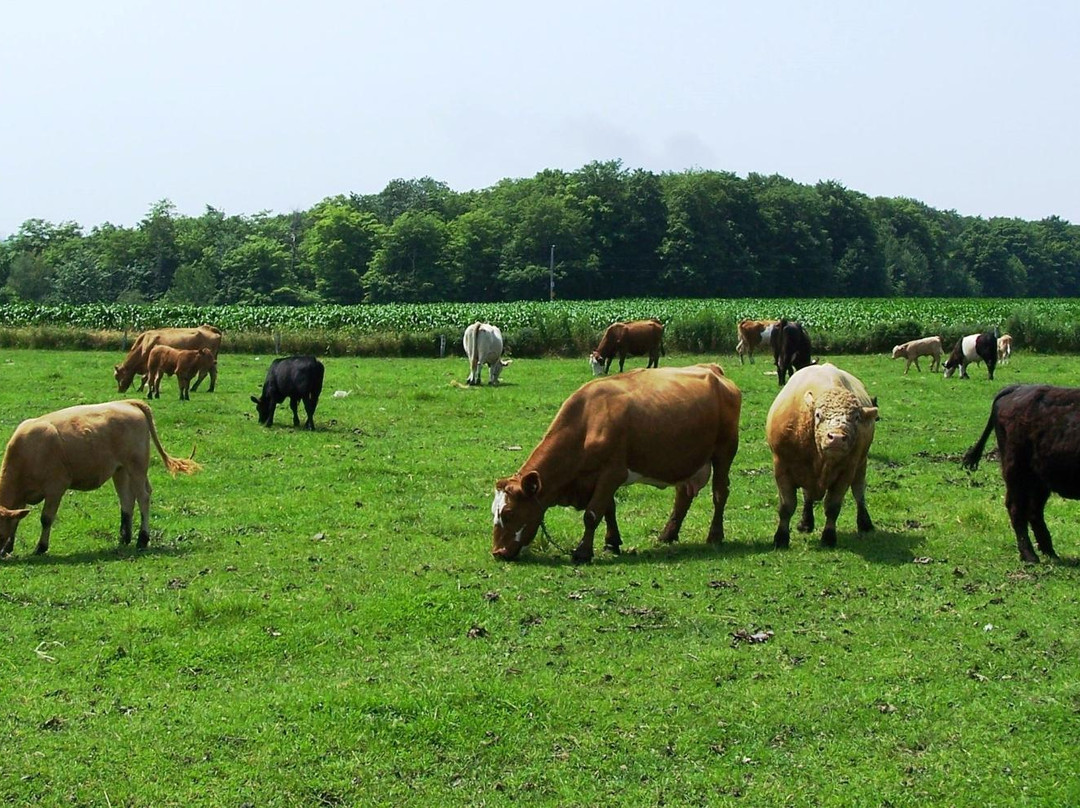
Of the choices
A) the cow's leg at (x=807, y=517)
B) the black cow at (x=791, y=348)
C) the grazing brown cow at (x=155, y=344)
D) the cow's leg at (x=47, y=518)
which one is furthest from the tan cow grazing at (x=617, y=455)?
the grazing brown cow at (x=155, y=344)

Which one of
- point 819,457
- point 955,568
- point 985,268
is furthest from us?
point 985,268

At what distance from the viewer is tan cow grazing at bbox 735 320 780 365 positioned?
42.0m

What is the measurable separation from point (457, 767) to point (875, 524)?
852 cm

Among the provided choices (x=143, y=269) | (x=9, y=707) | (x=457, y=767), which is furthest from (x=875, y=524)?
(x=143, y=269)

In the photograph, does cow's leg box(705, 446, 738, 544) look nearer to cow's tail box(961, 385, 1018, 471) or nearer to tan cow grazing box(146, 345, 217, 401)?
cow's tail box(961, 385, 1018, 471)

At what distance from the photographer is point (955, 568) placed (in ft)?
38.0

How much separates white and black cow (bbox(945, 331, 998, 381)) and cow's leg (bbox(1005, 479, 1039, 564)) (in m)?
25.0

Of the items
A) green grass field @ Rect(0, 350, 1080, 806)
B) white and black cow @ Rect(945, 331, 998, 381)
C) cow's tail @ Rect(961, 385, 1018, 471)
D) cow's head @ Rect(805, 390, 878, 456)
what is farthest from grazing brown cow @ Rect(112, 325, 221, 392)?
white and black cow @ Rect(945, 331, 998, 381)

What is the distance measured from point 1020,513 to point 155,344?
25.9 metres

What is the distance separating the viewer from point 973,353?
120 ft

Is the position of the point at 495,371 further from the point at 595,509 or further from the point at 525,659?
the point at 525,659

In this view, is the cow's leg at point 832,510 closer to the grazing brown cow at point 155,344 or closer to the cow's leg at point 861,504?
the cow's leg at point 861,504

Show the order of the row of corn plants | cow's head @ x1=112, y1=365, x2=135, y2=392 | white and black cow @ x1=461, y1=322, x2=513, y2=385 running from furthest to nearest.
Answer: the row of corn plants, white and black cow @ x1=461, y1=322, x2=513, y2=385, cow's head @ x1=112, y1=365, x2=135, y2=392

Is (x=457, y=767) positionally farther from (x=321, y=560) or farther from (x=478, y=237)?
(x=478, y=237)
